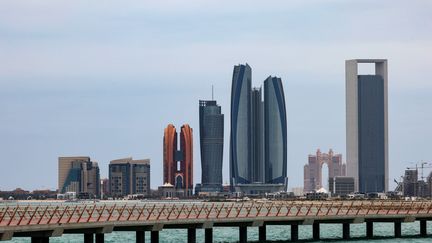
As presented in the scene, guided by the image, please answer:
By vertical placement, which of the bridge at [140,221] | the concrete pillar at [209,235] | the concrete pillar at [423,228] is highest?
the bridge at [140,221]

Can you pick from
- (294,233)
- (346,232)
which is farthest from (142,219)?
(346,232)

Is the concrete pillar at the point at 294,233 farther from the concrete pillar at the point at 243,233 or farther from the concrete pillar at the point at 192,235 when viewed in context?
the concrete pillar at the point at 192,235

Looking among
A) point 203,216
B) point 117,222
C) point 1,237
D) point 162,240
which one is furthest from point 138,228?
point 162,240

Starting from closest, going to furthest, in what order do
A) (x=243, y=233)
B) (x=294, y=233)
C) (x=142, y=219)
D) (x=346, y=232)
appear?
(x=142, y=219)
(x=243, y=233)
(x=294, y=233)
(x=346, y=232)

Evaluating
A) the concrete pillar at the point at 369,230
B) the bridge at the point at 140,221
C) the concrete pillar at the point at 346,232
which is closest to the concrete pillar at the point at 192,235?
the bridge at the point at 140,221

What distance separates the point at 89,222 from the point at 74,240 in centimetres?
4059

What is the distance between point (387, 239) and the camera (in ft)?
380

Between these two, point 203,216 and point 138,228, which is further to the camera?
point 203,216

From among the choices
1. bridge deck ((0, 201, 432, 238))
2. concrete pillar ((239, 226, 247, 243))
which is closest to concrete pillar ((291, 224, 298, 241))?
bridge deck ((0, 201, 432, 238))

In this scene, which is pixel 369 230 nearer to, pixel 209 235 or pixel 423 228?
pixel 423 228

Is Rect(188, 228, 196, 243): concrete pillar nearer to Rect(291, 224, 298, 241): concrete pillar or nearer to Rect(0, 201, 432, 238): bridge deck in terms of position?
Rect(0, 201, 432, 238): bridge deck

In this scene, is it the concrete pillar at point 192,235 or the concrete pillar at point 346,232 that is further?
the concrete pillar at point 346,232

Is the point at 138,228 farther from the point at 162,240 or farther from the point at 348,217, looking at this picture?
the point at 162,240

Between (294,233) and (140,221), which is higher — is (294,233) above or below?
below
